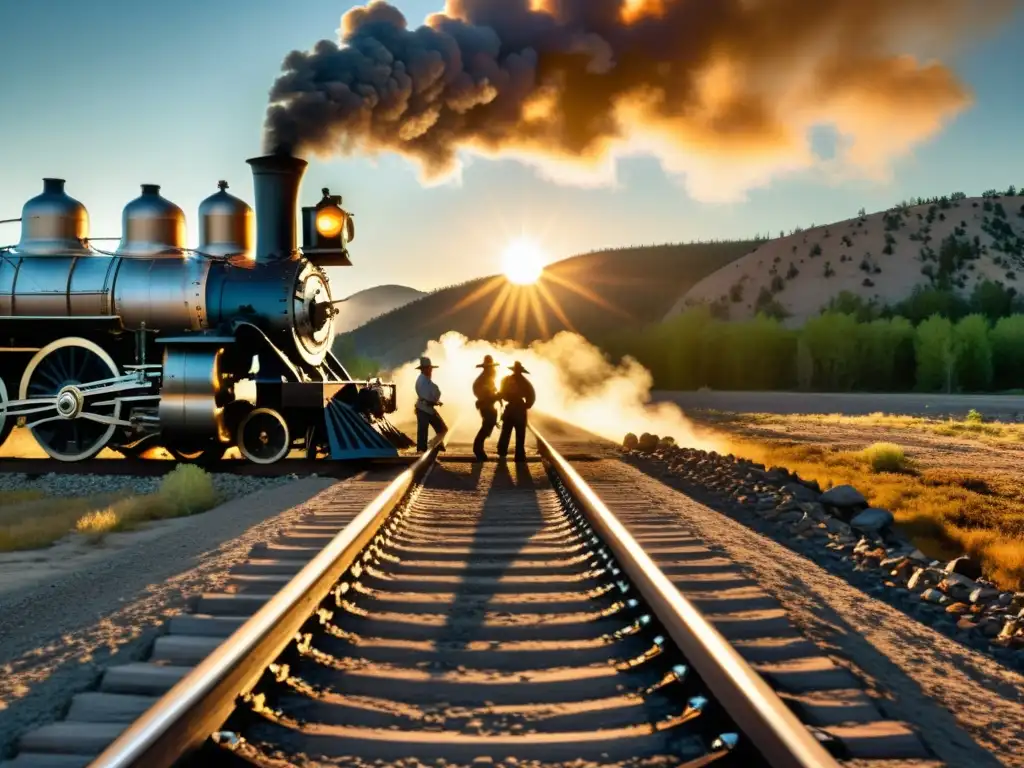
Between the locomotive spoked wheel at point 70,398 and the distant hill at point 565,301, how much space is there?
115 meters

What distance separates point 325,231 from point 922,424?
25.0 metres

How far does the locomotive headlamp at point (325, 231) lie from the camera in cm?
1359

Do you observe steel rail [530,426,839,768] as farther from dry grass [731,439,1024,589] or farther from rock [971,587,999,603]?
dry grass [731,439,1024,589]

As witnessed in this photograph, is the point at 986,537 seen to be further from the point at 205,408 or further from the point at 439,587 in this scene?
the point at 205,408

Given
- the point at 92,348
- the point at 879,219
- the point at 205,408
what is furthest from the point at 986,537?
the point at 879,219

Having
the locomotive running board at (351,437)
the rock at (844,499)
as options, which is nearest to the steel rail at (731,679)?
the rock at (844,499)

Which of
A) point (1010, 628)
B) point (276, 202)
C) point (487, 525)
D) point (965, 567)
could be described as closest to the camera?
point (1010, 628)

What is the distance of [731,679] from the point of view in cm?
297

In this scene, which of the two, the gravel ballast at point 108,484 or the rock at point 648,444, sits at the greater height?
the rock at point 648,444

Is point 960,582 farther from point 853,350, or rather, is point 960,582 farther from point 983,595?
point 853,350

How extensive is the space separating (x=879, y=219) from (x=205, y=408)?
130842 mm

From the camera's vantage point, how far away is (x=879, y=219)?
126 meters

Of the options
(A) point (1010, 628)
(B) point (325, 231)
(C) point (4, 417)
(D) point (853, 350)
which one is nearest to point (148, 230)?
(B) point (325, 231)

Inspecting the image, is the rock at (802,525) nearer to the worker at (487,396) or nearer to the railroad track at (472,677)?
the railroad track at (472,677)
